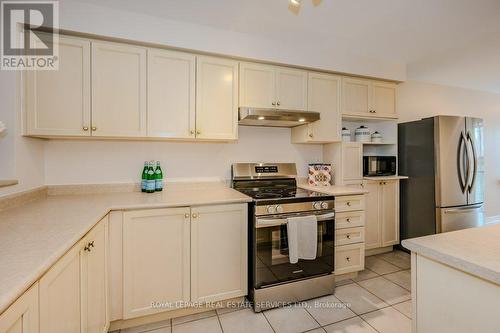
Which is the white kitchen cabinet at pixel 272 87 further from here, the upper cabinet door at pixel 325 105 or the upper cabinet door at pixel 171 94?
the upper cabinet door at pixel 171 94

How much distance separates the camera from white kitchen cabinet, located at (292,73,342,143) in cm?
244

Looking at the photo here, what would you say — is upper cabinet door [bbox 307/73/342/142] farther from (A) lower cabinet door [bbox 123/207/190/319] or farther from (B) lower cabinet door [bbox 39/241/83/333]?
(B) lower cabinet door [bbox 39/241/83/333]

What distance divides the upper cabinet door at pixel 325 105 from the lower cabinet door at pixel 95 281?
2.05 metres

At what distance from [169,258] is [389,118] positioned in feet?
9.37

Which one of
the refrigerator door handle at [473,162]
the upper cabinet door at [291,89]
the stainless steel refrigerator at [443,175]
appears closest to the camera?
the upper cabinet door at [291,89]

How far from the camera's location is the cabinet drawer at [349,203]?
221 centimetres

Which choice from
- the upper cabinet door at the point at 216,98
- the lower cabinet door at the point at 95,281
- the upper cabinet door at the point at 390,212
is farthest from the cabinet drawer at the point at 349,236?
the lower cabinet door at the point at 95,281

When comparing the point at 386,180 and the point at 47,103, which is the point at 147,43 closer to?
the point at 47,103

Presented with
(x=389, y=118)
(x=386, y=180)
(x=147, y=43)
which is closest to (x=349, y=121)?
(x=389, y=118)

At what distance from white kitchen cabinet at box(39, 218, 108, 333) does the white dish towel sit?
1.33 m

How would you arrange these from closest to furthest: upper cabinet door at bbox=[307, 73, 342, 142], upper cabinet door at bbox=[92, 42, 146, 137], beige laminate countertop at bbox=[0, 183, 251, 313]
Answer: beige laminate countertop at bbox=[0, 183, 251, 313] → upper cabinet door at bbox=[92, 42, 146, 137] → upper cabinet door at bbox=[307, 73, 342, 142]
